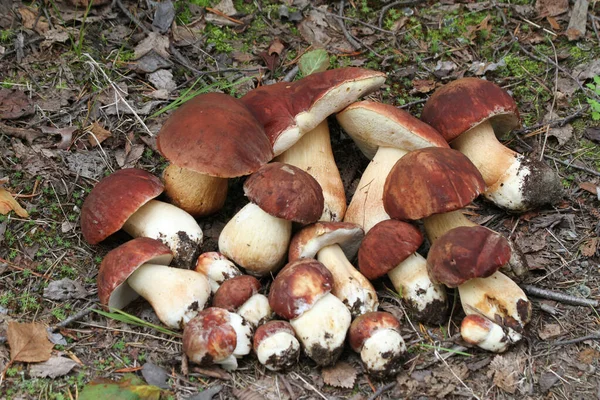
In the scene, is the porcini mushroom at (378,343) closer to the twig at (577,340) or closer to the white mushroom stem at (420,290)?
the white mushroom stem at (420,290)

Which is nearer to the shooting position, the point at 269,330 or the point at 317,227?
the point at 269,330

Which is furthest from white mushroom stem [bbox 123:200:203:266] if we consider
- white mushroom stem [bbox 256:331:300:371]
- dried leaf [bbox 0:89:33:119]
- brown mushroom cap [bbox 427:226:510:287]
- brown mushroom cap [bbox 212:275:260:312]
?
brown mushroom cap [bbox 427:226:510:287]

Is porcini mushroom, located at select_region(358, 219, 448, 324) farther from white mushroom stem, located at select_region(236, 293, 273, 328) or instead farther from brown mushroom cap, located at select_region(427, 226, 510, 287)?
white mushroom stem, located at select_region(236, 293, 273, 328)

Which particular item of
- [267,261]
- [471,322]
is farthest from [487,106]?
[267,261]

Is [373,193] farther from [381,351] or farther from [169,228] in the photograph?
[169,228]

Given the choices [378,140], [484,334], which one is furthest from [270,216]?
[484,334]

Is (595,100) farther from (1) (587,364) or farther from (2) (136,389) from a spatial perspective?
(2) (136,389)
